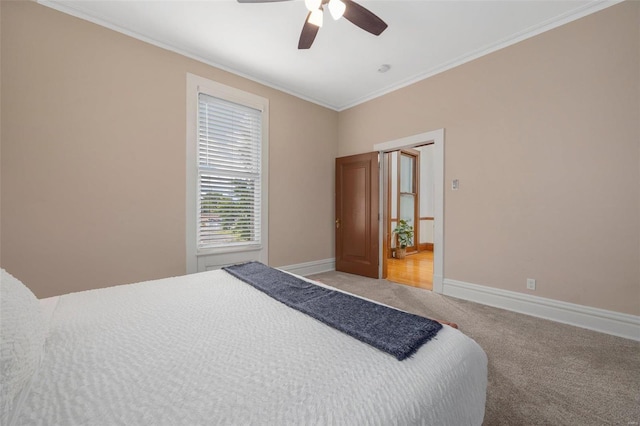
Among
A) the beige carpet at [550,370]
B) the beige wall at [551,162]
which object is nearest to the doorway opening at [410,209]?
the beige wall at [551,162]

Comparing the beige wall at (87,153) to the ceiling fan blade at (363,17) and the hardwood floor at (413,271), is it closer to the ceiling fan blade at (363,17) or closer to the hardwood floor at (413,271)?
the ceiling fan blade at (363,17)

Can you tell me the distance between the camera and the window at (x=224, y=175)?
3.09 meters

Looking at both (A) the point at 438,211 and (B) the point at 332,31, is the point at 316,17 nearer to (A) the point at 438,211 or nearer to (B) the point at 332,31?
(B) the point at 332,31

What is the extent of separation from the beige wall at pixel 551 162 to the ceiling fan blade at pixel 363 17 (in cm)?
160

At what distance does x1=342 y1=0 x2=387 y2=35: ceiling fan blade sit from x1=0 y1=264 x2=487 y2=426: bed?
2.29 metres

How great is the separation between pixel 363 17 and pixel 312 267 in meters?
3.39

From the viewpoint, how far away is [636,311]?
2.14m

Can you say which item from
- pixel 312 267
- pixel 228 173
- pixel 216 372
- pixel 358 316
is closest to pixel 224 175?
pixel 228 173

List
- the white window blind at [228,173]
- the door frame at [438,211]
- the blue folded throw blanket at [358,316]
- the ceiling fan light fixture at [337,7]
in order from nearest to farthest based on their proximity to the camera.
Answer: the blue folded throw blanket at [358,316] → the ceiling fan light fixture at [337,7] → the white window blind at [228,173] → the door frame at [438,211]

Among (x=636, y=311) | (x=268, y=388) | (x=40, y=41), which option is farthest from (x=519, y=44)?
(x=40, y=41)

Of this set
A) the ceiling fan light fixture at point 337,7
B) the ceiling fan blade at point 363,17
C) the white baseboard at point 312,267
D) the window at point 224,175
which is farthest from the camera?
the white baseboard at point 312,267

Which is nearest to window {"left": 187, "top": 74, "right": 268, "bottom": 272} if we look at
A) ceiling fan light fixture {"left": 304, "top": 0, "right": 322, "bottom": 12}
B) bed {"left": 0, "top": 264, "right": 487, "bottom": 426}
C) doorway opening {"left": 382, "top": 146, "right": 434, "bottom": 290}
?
ceiling fan light fixture {"left": 304, "top": 0, "right": 322, "bottom": 12}

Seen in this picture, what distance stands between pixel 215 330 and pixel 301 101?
3.91 meters

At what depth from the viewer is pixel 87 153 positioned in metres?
2.45
